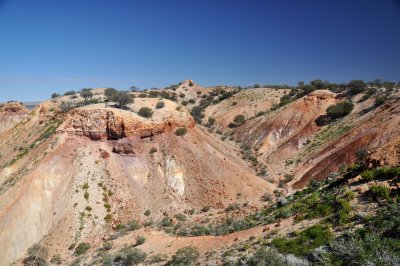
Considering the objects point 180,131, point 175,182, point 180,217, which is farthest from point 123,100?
point 180,217

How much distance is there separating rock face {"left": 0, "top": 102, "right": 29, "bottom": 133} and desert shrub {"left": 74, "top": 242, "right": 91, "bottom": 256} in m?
65.4

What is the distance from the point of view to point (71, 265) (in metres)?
23.1

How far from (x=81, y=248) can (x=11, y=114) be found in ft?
228

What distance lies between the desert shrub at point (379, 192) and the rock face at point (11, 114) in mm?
83356

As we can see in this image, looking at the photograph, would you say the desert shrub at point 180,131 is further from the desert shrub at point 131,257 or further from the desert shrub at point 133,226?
the desert shrub at point 131,257

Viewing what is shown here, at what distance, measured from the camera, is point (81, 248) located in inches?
1013

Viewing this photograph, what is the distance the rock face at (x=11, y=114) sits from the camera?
265ft

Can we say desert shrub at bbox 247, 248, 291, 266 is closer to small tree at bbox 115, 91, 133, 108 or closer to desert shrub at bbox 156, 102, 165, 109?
desert shrub at bbox 156, 102, 165, 109

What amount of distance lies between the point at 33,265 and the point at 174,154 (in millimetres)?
17290

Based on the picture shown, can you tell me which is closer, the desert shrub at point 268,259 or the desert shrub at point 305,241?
the desert shrub at point 268,259

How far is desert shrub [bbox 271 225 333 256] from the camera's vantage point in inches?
559

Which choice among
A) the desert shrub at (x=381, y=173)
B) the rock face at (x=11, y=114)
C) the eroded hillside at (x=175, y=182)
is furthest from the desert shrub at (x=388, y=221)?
the rock face at (x=11, y=114)

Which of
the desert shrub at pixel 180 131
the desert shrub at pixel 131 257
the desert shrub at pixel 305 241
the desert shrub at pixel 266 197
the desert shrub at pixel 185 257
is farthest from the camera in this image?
the desert shrub at pixel 180 131

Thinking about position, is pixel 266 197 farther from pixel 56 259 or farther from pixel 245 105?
pixel 245 105
